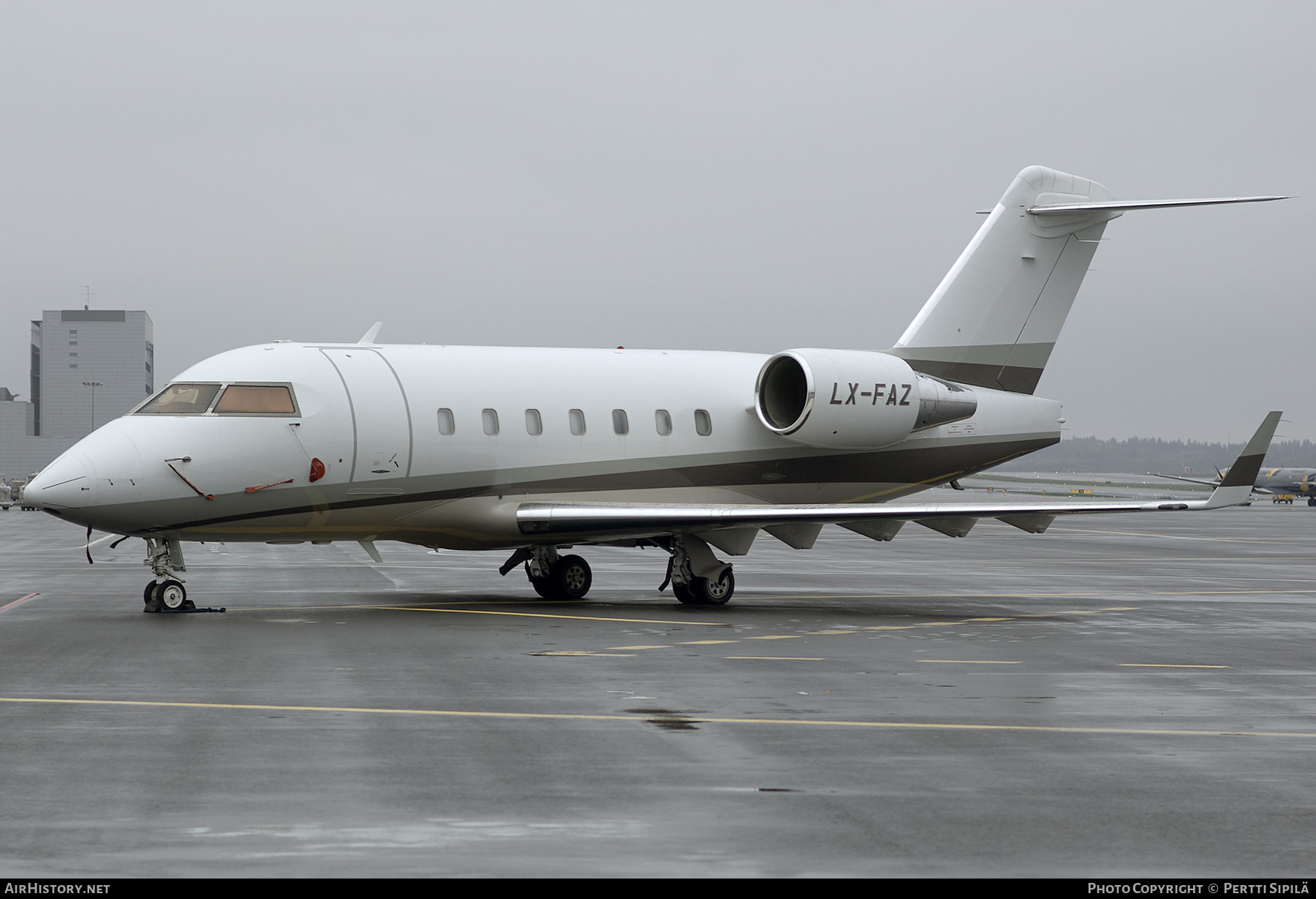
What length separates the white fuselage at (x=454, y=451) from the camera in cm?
1828

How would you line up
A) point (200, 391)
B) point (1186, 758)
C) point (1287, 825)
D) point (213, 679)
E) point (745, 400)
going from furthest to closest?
1. point (745, 400)
2. point (200, 391)
3. point (213, 679)
4. point (1186, 758)
5. point (1287, 825)

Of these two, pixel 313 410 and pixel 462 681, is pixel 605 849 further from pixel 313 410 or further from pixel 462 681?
pixel 313 410

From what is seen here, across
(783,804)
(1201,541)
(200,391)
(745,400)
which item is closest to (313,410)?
(200,391)

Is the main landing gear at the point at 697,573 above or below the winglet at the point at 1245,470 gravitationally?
below

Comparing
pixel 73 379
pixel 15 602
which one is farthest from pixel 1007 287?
pixel 73 379

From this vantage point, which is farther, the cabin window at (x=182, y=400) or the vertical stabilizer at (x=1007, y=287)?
the vertical stabilizer at (x=1007, y=287)

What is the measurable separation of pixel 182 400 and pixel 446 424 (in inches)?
144

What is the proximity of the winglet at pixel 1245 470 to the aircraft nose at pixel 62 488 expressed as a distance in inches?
588

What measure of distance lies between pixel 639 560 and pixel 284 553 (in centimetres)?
970

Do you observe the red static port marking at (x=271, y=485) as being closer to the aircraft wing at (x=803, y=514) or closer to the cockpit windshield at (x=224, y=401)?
the cockpit windshield at (x=224, y=401)

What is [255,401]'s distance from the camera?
1905 centimetres

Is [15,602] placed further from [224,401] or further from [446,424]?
[446,424]

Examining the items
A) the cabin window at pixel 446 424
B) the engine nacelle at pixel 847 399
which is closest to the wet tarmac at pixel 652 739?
the cabin window at pixel 446 424

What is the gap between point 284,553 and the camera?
3703cm
